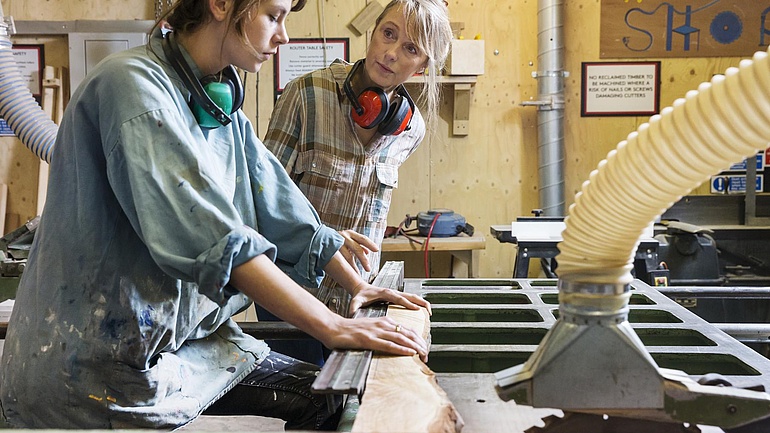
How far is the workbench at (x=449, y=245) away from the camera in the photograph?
3.44 m

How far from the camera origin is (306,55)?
13.0 ft

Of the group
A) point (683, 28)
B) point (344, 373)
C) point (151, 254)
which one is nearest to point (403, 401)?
point (344, 373)

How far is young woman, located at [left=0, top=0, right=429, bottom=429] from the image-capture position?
3.22ft

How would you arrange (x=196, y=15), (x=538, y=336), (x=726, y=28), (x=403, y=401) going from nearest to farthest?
(x=403, y=401), (x=196, y=15), (x=538, y=336), (x=726, y=28)

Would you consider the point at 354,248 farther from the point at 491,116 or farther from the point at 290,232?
the point at 491,116

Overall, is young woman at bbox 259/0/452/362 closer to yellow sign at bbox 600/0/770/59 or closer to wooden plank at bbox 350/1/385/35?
wooden plank at bbox 350/1/385/35

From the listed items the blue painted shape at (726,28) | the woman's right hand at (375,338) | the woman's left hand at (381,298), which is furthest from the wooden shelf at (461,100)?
the woman's right hand at (375,338)

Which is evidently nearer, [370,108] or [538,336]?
[538,336]

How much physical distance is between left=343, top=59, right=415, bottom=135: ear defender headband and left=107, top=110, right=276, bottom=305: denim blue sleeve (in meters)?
1.00

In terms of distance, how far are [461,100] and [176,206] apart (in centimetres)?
310

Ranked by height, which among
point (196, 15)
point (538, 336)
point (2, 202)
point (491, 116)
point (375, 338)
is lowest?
point (538, 336)

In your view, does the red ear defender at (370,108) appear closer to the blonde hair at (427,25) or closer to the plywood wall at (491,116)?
the blonde hair at (427,25)

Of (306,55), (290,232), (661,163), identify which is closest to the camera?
(661,163)

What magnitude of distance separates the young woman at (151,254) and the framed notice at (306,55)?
2.78 metres
